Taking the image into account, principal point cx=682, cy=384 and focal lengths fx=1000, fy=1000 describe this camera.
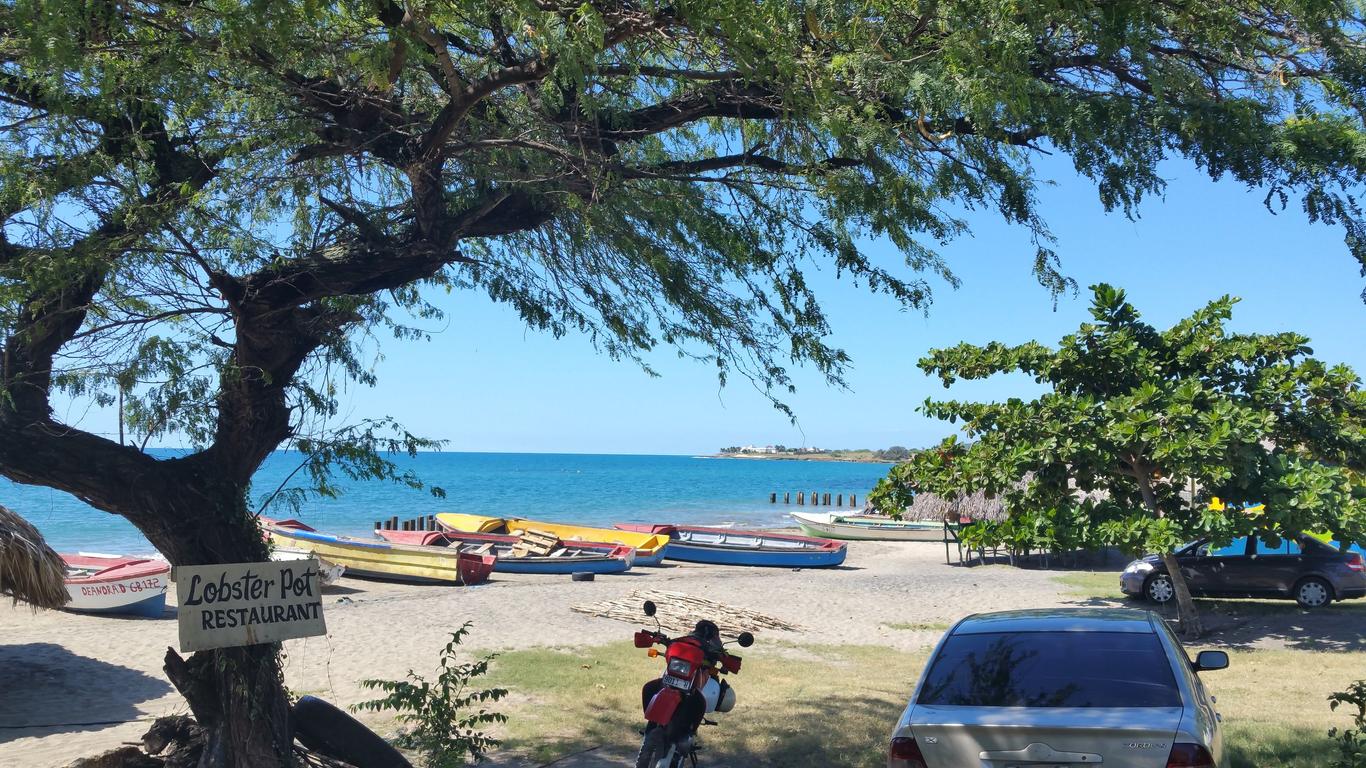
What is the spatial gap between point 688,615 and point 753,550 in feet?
54.3

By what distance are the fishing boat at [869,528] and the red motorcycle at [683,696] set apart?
107 ft

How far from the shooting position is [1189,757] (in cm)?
412

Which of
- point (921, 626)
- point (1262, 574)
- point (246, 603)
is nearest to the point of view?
point (246, 603)

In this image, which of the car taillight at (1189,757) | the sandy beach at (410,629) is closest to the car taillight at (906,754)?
the car taillight at (1189,757)

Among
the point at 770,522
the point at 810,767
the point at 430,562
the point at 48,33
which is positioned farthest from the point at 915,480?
the point at 770,522

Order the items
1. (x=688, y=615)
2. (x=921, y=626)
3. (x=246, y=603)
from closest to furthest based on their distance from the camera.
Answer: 1. (x=246, y=603)
2. (x=688, y=615)
3. (x=921, y=626)

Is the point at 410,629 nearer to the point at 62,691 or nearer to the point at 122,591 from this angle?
the point at 62,691

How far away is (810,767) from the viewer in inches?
289

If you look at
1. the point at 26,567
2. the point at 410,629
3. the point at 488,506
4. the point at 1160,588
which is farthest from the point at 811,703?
the point at 488,506

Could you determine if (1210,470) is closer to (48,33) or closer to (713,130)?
(713,130)

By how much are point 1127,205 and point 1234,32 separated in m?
1.24

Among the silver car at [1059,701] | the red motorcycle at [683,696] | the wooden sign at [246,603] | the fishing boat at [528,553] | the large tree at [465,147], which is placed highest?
the large tree at [465,147]

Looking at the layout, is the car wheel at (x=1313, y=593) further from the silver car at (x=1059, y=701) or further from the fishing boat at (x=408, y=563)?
the fishing boat at (x=408, y=563)

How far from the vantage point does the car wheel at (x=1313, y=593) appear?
17516 millimetres
